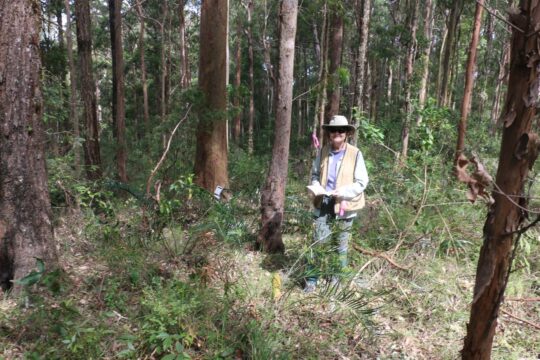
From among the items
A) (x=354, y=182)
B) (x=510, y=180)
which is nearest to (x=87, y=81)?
(x=354, y=182)

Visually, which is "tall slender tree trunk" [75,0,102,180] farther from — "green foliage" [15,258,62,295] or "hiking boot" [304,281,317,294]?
"hiking boot" [304,281,317,294]

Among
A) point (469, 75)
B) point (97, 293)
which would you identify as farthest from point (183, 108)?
point (469, 75)

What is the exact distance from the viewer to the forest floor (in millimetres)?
2996

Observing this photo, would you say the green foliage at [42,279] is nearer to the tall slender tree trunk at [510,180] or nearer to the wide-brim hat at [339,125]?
the wide-brim hat at [339,125]

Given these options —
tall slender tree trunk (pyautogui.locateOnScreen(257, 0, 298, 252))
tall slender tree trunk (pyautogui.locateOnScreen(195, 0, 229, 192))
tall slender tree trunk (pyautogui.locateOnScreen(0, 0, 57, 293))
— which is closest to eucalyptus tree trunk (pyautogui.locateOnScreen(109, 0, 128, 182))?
tall slender tree trunk (pyautogui.locateOnScreen(195, 0, 229, 192))

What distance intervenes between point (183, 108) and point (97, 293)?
4.14 m

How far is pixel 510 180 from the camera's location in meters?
1.64

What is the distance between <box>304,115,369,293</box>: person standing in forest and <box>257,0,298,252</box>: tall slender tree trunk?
776mm

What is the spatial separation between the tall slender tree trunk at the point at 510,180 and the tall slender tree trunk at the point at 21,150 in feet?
12.3

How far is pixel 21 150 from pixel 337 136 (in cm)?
307

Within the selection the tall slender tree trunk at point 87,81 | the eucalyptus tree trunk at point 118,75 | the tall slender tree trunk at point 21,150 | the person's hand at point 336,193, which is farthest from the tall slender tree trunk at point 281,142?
the eucalyptus tree trunk at point 118,75

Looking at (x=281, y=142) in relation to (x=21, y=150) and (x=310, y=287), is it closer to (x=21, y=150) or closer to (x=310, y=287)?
(x=310, y=287)

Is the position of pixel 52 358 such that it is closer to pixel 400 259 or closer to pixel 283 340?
pixel 283 340

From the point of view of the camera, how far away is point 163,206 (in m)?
4.72
